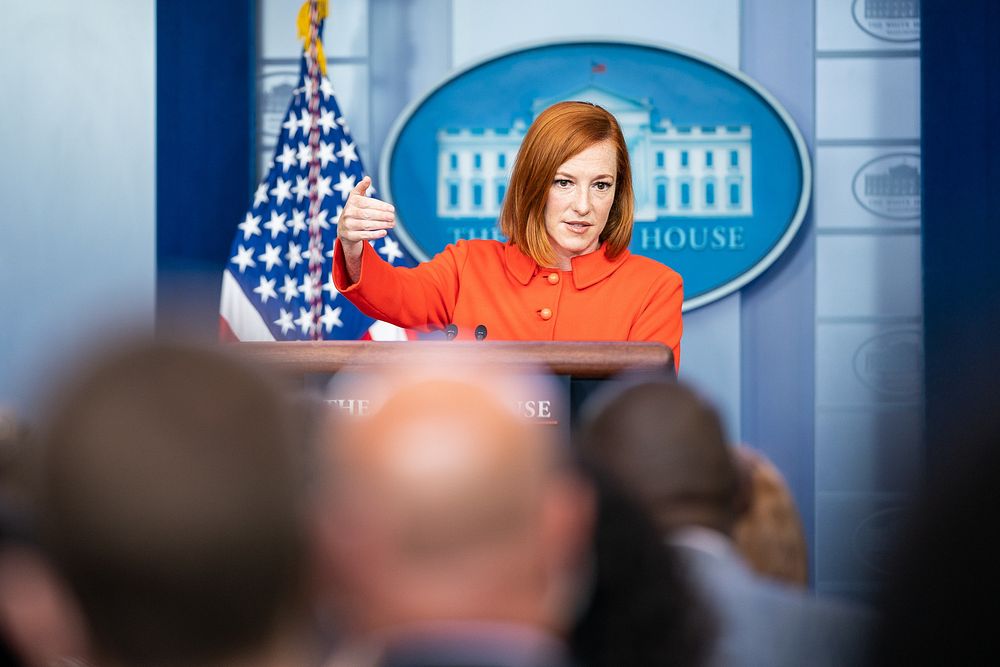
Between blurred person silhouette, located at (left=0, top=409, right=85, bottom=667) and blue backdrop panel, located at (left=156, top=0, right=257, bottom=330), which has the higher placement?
blue backdrop panel, located at (left=156, top=0, right=257, bottom=330)

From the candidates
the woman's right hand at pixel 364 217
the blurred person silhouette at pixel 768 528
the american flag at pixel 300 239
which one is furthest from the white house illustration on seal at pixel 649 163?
the blurred person silhouette at pixel 768 528

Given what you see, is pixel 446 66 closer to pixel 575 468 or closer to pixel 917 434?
pixel 917 434

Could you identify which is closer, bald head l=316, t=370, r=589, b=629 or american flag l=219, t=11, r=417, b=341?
bald head l=316, t=370, r=589, b=629

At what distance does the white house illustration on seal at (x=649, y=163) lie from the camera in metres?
3.67

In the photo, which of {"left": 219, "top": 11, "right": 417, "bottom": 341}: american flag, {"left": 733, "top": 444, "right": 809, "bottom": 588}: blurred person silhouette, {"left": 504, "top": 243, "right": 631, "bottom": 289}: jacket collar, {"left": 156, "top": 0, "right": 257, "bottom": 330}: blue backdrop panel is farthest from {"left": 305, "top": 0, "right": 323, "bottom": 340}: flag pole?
{"left": 733, "top": 444, "right": 809, "bottom": 588}: blurred person silhouette

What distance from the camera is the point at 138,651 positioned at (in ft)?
1.74

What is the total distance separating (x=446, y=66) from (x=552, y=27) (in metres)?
0.39

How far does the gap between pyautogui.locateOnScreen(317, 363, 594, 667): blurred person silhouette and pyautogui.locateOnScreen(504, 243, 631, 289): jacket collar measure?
1.79 meters

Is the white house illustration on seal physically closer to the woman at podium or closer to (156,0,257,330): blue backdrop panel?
(156,0,257,330): blue backdrop panel

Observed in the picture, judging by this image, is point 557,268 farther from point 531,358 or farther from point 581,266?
point 531,358

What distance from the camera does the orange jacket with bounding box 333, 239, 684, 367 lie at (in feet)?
7.29

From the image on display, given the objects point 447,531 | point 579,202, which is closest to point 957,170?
point 579,202

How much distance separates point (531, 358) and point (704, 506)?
698 mm

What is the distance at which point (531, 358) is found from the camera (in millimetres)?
1452
